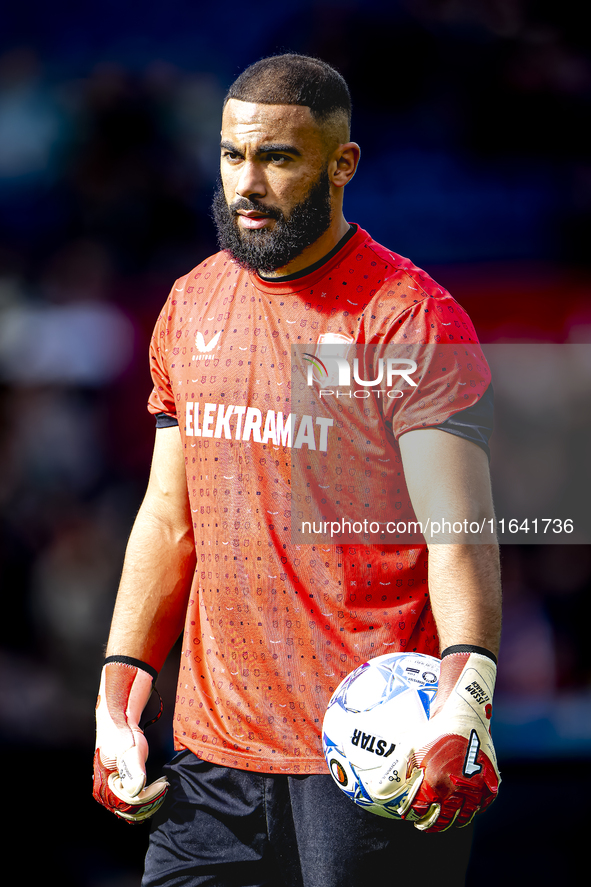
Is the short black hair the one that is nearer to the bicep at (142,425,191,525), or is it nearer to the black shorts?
the bicep at (142,425,191,525)

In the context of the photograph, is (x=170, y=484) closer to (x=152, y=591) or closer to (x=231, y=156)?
(x=152, y=591)

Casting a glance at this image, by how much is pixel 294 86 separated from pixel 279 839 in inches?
70.5

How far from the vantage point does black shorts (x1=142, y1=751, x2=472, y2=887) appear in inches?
83.2

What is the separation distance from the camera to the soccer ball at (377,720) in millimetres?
1947

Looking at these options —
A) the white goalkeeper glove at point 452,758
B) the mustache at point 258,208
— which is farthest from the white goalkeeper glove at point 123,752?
the mustache at point 258,208

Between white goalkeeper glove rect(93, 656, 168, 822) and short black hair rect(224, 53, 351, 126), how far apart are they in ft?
4.78

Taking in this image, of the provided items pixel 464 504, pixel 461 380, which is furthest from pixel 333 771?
pixel 461 380

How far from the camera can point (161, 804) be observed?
2379 millimetres

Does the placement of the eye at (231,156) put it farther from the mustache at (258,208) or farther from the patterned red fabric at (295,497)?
the patterned red fabric at (295,497)

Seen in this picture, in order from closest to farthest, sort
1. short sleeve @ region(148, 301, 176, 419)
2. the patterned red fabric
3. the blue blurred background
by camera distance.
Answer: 1. the patterned red fabric
2. short sleeve @ region(148, 301, 176, 419)
3. the blue blurred background

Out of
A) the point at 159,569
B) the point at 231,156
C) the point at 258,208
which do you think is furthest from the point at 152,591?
the point at 231,156

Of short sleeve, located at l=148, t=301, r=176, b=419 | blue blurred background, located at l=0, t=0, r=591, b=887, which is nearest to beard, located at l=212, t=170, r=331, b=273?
short sleeve, located at l=148, t=301, r=176, b=419

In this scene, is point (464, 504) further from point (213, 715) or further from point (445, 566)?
point (213, 715)

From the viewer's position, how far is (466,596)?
6.57ft
